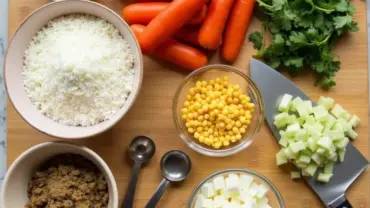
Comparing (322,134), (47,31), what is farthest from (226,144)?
(47,31)

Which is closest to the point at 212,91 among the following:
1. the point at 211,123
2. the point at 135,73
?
the point at 211,123

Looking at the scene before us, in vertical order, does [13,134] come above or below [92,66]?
below

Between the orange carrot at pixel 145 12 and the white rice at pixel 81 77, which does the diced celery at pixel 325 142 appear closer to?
the orange carrot at pixel 145 12

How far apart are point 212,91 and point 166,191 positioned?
1.62 ft

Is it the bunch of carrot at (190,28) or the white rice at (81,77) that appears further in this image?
the bunch of carrot at (190,28)

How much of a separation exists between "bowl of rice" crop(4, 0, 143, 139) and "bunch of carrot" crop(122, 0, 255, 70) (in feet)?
0.56

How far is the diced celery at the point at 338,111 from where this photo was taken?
2.18m

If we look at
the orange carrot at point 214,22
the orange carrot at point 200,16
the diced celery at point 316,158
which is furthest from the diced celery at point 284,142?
the orange carrot at point 200,16

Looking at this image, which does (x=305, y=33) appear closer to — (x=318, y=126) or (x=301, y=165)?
(x=318, y=126)

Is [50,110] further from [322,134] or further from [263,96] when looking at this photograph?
[322,134]

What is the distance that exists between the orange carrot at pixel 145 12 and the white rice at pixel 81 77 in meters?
0.17

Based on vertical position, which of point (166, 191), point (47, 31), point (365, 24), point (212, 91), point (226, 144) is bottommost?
point (166, 191)

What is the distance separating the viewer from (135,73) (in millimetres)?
2027

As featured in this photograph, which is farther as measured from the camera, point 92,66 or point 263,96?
point 263,96
